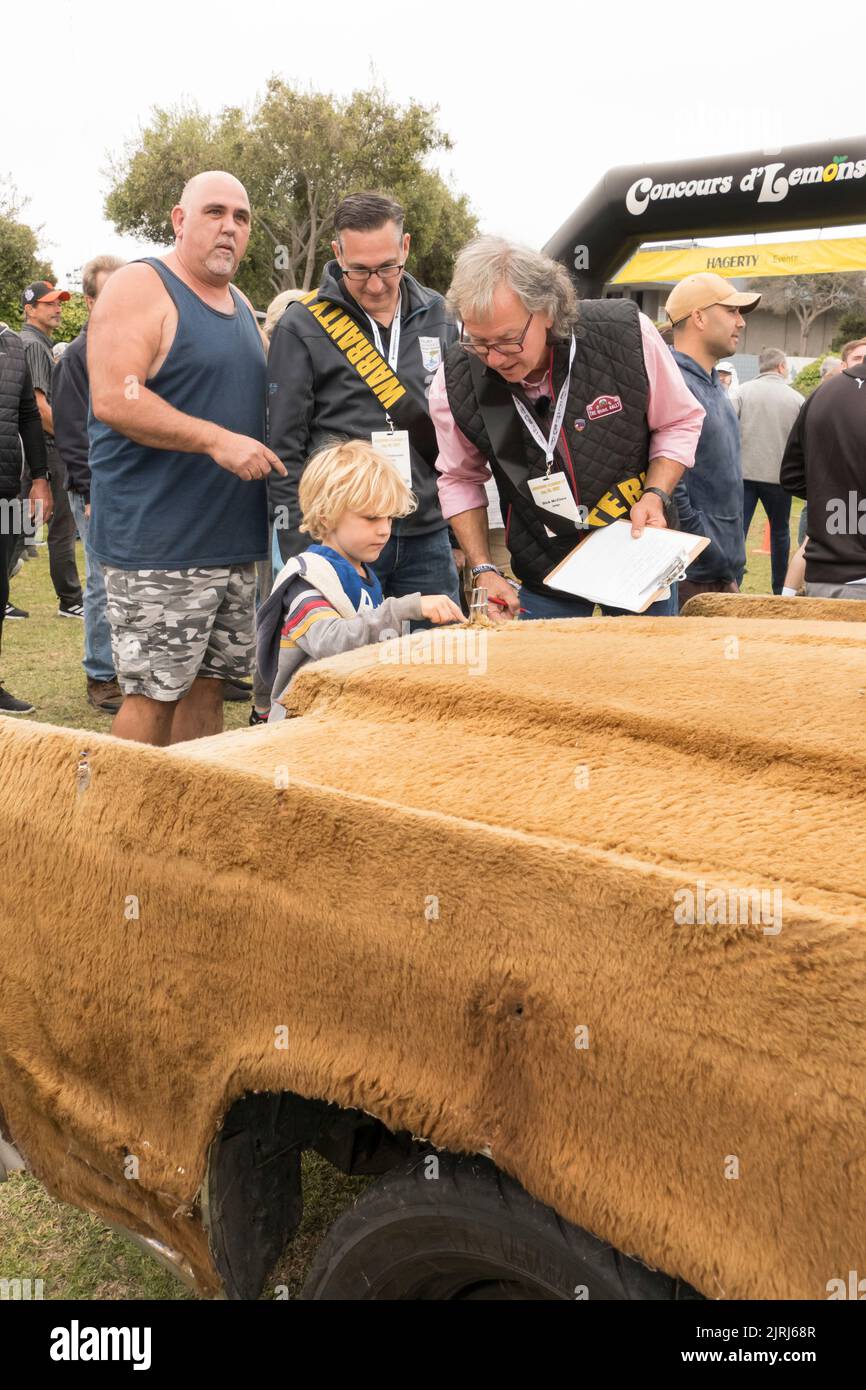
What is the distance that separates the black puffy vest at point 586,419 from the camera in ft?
9.98

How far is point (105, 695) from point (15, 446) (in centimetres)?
130

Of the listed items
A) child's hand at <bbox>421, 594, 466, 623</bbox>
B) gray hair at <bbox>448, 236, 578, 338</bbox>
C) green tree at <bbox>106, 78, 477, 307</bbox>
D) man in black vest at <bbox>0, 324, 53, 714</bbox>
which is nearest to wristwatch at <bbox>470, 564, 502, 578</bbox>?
gray hair at <bbox>448, 236, 578, 338</bbox>

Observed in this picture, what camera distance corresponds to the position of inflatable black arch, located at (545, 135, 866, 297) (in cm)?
482

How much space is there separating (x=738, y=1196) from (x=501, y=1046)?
269 millimetres

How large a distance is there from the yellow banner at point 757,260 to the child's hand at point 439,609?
11.5 meters

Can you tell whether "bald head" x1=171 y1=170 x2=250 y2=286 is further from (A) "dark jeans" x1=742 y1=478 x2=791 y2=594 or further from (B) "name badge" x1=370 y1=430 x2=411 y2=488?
(A) "dark jeans" x1=742 y1=478 x2=791 y2=594

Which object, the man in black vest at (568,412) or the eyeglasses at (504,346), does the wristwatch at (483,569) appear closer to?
the man in black vest at (568,412)

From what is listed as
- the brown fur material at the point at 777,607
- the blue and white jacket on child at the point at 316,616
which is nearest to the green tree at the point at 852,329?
the brown fur material at the point at 777,607

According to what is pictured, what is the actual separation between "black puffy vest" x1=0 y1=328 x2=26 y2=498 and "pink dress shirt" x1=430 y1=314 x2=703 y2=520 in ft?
8.92

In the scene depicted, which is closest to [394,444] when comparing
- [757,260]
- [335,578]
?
[335,578]

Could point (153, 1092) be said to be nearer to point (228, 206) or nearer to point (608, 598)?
point (608, 598)

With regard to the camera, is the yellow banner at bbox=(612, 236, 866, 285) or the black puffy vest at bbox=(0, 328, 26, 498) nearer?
the black puffy vest at bbox=(0, 328, 26, 498)

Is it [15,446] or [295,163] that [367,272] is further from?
[295,163]
